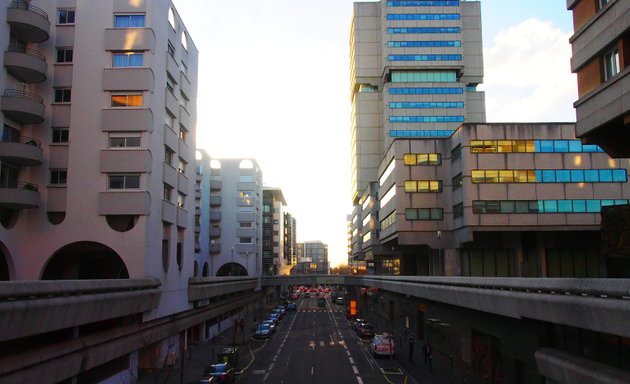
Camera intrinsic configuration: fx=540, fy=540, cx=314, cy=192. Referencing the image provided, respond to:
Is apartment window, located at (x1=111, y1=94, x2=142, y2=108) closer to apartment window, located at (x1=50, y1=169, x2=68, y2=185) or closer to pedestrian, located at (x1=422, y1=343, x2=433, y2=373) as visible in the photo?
apartment window, located at (x1=50, y1=169, x2=68, y2=185)

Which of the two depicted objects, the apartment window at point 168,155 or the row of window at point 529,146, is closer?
the apartment window at point 168,155

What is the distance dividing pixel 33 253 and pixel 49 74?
40.5ft

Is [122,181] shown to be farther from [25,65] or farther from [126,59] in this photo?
[25,65]

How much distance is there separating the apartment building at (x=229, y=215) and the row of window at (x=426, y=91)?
34.5 meters

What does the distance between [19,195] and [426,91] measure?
95323 mm

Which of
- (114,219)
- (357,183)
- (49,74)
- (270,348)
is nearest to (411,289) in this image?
(270,348)

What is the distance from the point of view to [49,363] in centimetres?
2455

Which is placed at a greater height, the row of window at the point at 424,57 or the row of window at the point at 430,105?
the row of window at the point at 424,57

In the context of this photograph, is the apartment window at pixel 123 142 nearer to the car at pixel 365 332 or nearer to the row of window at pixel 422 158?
the row of window at pixel 422 158

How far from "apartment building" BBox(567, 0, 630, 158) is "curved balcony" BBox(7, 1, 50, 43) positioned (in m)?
30.8

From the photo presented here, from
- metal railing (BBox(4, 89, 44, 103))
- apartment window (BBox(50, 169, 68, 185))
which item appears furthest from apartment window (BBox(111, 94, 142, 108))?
apartment window (BBox(50, 169, 68, 185))

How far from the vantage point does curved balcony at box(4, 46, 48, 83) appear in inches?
1302

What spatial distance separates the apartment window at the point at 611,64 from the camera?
64.5 feet

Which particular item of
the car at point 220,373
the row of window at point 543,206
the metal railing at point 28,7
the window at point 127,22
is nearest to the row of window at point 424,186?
the row of window at point 543,206
